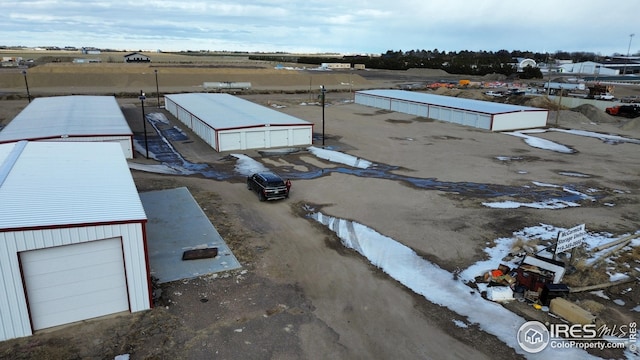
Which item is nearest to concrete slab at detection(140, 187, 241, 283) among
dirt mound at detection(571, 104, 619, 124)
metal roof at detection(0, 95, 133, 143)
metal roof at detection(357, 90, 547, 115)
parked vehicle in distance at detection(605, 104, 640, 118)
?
metal roof at detection(0, 95, 133, 143)

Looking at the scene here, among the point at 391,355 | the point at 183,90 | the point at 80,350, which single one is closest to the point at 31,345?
the point at 80,350

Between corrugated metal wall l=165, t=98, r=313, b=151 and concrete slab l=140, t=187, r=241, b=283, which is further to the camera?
corrugated metal wall l=165, t=98, r=313, b=151

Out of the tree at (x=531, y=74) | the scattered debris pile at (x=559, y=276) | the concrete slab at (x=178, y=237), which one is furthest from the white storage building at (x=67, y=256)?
the tree at (x=531, y=74)

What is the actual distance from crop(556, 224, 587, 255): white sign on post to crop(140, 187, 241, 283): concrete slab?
44.0 feet

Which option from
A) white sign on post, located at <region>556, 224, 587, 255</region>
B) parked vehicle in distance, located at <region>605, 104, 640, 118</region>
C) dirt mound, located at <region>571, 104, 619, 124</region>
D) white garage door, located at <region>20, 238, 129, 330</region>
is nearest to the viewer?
white garage door, located at <region>20, 238, 129, 330</region>

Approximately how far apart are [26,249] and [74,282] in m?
1.91

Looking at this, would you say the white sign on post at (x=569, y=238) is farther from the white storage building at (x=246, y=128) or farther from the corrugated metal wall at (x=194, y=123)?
the corrugated metal wall at (x=194, y=123)

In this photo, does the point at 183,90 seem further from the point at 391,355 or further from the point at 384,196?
the point at 391,355

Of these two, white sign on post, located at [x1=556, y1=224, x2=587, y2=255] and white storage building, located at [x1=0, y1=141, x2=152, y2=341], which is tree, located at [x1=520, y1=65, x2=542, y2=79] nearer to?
white sign on post, located at [x1=556, y1=224, x2=587, y2=255]

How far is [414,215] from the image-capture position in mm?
25031

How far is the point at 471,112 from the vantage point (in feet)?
185

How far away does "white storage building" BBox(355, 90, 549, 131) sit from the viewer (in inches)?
2148

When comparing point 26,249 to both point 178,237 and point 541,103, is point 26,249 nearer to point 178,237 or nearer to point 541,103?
point 178,237

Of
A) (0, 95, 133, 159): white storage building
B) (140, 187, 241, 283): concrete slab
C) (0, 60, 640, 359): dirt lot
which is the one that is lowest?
(0, 60, 640, 359): dirt lot
